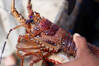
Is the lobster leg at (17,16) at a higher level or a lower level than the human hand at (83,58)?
higher

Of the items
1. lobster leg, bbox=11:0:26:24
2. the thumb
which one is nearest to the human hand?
the thumb

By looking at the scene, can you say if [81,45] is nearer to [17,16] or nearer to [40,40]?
[40,40]

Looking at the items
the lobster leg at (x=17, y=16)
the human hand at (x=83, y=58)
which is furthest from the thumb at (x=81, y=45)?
the lobster leg at (x=17, y=16)

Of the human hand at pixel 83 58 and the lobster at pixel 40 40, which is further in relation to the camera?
the lobster at pixel 40 40

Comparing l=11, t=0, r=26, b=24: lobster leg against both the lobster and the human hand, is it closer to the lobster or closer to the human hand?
the lobster

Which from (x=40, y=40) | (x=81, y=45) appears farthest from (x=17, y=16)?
(x=81, y=45)

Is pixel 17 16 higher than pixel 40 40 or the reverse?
higher

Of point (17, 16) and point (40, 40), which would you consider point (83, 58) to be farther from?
point (17, 16)

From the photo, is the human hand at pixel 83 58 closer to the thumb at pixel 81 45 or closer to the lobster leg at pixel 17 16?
the thumb at pixel 81 45

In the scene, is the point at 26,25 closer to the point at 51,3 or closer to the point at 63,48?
the point at 63,48

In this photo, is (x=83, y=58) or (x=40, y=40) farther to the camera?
(x=40, y=40)
